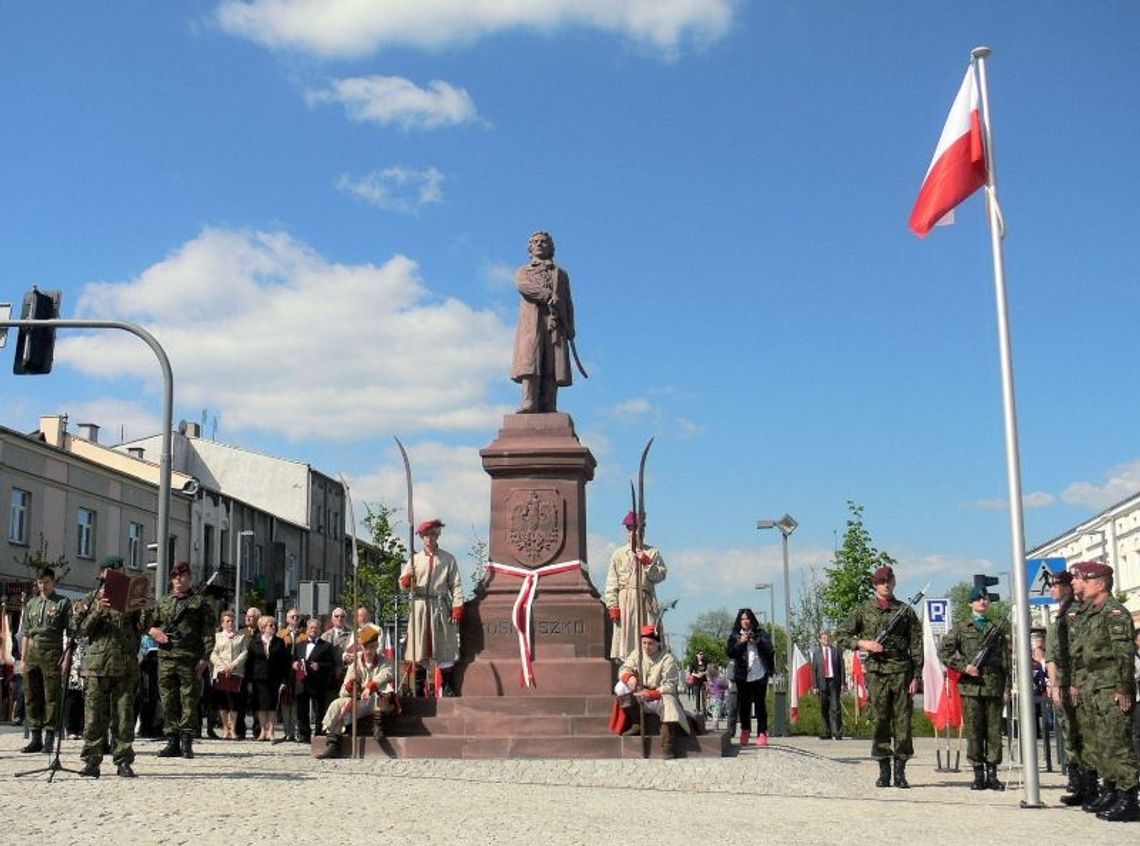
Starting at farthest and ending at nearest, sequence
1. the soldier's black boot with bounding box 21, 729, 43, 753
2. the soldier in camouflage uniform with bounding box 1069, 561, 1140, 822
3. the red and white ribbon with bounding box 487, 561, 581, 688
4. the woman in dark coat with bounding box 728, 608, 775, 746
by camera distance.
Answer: the woman in dark coat with bounding box 728, 608, 775, 746, the red and white ribbon with bounding box 487, 561, 581, 688, the soldier's black boot with bounding box 21, 729, 43, 753, the soldier in camouflage uniform with bounding box 1069, 561, 1140, 822

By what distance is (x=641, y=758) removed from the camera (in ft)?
43.3

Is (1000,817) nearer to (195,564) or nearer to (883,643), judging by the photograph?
(883,643)

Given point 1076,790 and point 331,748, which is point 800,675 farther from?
point 1076,790

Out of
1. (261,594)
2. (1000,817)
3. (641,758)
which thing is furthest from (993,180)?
(261,594)

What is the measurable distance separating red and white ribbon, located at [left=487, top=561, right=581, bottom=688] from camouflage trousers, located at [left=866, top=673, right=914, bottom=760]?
13.5 feet

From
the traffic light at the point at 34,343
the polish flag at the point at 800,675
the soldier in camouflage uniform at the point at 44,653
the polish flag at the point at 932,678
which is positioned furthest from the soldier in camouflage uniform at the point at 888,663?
the traffic light at the point at 34,343

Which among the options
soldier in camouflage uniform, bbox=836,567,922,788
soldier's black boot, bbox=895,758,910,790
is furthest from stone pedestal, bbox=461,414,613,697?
soldier's black boot, bbox=895,758,910,790

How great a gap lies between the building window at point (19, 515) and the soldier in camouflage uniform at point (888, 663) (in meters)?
30.9

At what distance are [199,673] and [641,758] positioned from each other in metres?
4.66

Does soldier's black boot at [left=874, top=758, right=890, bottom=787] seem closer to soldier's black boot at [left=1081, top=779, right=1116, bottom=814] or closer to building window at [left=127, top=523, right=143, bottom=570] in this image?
soldier's black boot at [left=1081, top=779, right=1116, bottom=814]

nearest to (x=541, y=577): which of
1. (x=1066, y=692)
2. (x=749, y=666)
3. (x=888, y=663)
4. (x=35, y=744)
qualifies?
(x=749, y=666)

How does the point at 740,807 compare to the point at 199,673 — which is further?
the point at 199,673

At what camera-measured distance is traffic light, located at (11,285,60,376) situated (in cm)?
1695

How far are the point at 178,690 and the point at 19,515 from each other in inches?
1072
